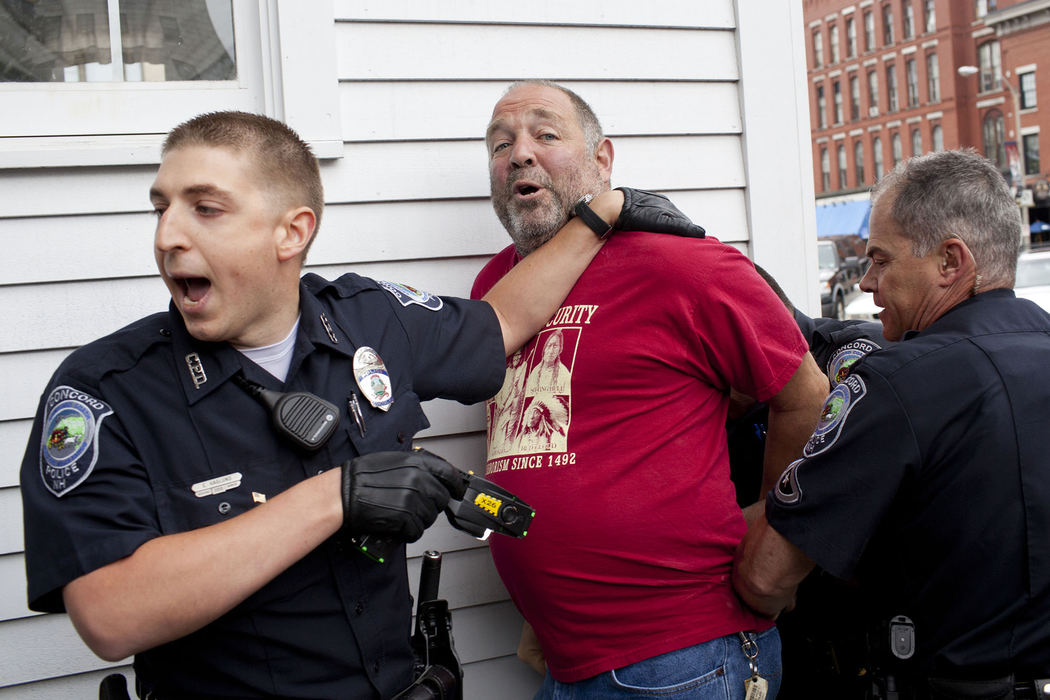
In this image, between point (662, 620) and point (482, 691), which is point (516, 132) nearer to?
point (662, 620)

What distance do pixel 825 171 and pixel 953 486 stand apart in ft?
178

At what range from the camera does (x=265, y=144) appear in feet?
5.76

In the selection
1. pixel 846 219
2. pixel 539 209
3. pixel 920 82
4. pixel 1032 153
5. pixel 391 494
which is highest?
pixel 920 82

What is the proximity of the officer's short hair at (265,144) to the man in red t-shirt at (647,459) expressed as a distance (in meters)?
0.76

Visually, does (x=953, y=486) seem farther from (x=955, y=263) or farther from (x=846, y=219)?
(x=846, y=219)

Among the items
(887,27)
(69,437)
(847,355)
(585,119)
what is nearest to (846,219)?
(887,27)

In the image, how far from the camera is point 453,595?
283cm

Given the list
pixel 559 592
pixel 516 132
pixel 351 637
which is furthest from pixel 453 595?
pixel 516 132

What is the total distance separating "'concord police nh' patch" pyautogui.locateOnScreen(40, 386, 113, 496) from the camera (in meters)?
1.50

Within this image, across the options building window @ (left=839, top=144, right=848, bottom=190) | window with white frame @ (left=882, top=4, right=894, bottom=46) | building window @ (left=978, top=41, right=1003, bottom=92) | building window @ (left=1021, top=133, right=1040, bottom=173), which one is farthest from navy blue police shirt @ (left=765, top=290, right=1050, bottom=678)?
building window @ (left=839, top=144, right=848, bottom=190)

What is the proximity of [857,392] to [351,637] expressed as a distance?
1.18m

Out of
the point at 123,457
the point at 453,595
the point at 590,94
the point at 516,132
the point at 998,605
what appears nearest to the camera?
Result: the point at 123,457

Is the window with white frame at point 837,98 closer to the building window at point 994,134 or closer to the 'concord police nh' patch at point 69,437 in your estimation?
the building window at point 994,134

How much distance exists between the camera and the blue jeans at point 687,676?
2.07 m
